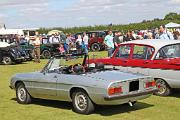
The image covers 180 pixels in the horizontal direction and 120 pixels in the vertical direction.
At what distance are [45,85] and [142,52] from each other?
330 centimetres

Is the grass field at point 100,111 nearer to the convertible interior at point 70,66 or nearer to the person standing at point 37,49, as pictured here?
the convertible interior at point 70,66

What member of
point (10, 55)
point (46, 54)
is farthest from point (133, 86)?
point (46, 54)

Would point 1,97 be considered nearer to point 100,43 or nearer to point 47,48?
point 47,48

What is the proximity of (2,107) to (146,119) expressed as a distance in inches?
155

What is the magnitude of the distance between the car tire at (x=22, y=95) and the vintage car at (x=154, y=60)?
7.05 feet

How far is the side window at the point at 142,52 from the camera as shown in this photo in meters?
12.0

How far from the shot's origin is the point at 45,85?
10.3 meters

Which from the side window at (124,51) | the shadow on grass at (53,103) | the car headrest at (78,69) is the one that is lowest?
the shadow on grass at (53,103)

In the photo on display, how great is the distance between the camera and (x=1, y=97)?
12.5 metres

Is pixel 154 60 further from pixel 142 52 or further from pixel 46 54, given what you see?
pixel 46 54

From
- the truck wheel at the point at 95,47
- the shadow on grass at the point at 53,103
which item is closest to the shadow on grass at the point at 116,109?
the shadow on grass at the point at 53,103

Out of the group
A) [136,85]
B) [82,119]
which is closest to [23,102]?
[82,119]

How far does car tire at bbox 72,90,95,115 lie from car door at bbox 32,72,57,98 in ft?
2.16

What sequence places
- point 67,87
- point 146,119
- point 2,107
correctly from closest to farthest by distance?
point 146,119 < point 67,87 < point 2,107
